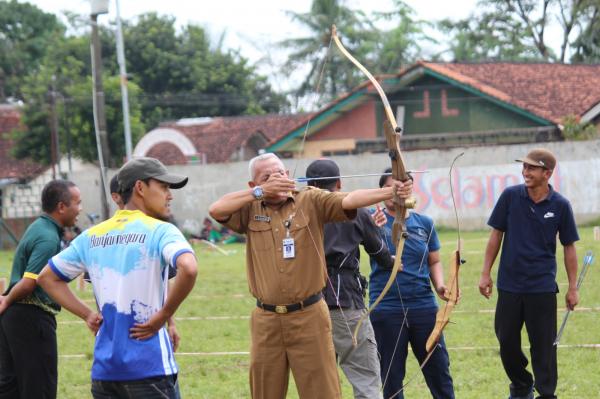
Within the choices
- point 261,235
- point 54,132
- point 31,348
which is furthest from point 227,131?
point 261,235

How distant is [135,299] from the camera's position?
190 inches

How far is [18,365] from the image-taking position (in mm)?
6664

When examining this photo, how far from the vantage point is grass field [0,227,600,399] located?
8.73m

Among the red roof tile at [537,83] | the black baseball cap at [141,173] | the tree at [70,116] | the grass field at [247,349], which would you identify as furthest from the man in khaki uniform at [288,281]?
the tree at [70,116]

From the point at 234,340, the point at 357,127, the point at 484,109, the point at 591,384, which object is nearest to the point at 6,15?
the point at 357,127

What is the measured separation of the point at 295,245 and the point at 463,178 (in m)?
26.0

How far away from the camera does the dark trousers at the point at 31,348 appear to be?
21.7 feet

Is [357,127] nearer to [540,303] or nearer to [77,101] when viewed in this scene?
[77,101]

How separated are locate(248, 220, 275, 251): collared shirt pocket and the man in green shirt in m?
1.32

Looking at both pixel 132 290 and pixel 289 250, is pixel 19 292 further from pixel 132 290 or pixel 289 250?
pixel 132 290

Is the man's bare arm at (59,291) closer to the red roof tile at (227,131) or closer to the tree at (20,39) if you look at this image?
the red roof tile at (227,131)

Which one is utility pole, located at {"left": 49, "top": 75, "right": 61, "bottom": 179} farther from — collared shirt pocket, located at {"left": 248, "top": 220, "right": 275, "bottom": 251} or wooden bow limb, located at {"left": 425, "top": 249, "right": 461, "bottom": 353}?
collared shirt pocket, located at {"left": 248, "top": 220, "right": 275, "bottom": 251}

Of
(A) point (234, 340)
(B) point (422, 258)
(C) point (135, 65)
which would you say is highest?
(C) point (135, 65)

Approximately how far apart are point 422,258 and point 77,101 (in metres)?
35.6
